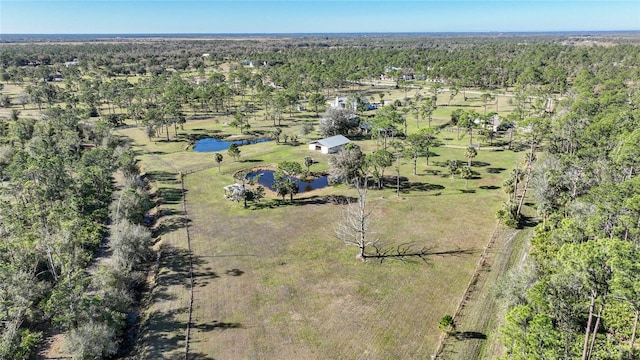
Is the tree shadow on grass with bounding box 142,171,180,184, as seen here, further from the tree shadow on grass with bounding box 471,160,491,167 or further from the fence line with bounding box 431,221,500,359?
the tree shadow on grass with bounding box 471,160,491,167

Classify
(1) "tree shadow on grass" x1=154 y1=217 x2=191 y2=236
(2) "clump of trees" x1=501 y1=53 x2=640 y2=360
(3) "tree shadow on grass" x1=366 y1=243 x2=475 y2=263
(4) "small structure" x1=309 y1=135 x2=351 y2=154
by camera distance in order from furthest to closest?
(4) "small structure" x1=309 y1=135 x2=351 y2=154 < (1) "tree shadow on grass" x1=154 y1=217 x2=191 y2=236 < (3) "tree shadow on grass" x1=366 y1=243 x2=475 y2=263 < (2) "clump of trees" x1=501 y1=53 x2=640 y2=360

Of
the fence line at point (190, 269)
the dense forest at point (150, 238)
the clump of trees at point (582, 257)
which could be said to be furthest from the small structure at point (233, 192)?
the clump of trees at point (582, 257)

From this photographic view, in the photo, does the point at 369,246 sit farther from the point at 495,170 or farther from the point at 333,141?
the point at 333,141

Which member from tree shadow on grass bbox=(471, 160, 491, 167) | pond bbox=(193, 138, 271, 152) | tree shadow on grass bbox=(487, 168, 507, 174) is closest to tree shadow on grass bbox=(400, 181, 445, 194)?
tree shadow on grass bbox=(487, 168, 507, 174)

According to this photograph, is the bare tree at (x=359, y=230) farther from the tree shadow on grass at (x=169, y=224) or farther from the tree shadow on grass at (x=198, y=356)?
the tree shadow on grass at (x=169, y=224)

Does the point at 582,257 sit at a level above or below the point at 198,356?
above

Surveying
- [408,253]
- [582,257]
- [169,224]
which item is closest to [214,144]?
[169,224]
